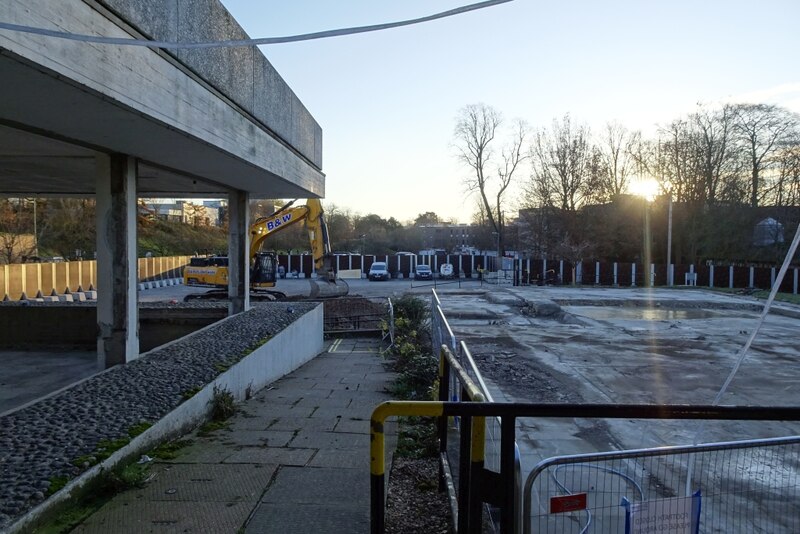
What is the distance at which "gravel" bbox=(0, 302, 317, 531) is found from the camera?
4457 mm

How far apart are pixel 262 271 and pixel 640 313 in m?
17.5

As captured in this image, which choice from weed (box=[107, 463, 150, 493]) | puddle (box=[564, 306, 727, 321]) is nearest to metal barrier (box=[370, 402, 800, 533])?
weed (box=[107, 463, 150, 493])

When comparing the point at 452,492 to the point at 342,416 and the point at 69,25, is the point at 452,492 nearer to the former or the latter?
the point at 342,416

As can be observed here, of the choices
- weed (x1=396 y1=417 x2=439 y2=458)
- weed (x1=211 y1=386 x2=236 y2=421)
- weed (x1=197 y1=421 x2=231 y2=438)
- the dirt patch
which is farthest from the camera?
the dirt patch

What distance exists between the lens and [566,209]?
58.8 metres

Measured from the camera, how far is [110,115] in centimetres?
619

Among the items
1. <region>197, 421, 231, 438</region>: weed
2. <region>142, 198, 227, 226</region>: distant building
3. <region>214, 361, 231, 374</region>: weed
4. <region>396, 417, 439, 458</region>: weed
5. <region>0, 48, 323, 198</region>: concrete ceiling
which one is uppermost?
<region>142, 198, 227, 226</region>: distant building

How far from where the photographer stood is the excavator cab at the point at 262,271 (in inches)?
1112

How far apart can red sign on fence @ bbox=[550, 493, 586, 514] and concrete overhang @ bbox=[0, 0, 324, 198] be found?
13.9ft

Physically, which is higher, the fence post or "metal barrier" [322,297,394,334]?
the fence post

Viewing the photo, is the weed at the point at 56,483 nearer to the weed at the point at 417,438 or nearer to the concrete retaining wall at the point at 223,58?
the weed at the point at 417,438

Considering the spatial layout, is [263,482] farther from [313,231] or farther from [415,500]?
[313,231]

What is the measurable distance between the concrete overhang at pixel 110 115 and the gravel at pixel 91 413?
9.75 ft

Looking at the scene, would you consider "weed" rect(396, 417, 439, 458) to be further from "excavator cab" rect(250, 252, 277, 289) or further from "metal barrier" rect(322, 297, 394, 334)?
"excavator cab" rect(250, 252, 277, 289)
